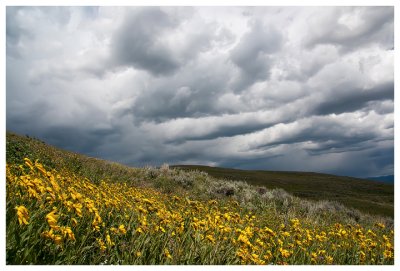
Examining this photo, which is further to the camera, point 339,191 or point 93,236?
point 339,191

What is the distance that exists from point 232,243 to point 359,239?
3.77m

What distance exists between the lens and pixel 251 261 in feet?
16.9

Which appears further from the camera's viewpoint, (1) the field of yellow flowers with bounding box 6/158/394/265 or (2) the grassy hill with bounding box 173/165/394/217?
(2) the grassy hill with bounding box 173/165/394/217

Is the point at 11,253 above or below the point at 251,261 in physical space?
above

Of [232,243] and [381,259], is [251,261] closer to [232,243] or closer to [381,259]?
[232,243]

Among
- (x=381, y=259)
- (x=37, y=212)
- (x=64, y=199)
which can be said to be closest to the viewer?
(x=37, y=212)

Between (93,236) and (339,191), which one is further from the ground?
(93,236)

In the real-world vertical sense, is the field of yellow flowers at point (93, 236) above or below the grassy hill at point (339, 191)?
above

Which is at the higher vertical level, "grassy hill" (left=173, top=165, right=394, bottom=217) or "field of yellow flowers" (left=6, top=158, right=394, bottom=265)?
"field of yellow flowers" (left=6, top=158, right=394, bottom=265)

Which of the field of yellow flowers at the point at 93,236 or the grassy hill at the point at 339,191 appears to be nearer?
the field of yellow flowers at the point at 93,236
